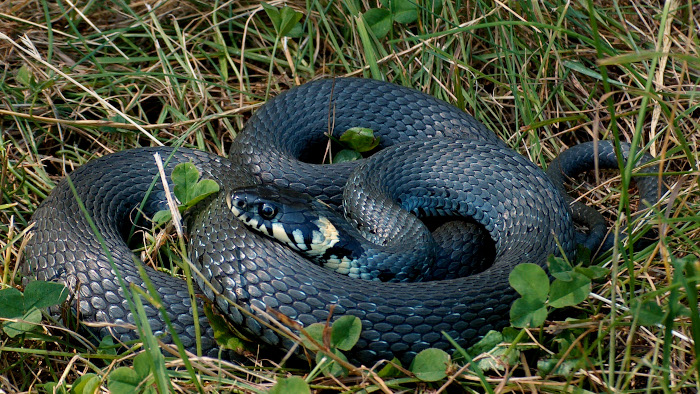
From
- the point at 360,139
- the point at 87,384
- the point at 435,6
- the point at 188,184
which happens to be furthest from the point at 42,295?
the point at 435,6

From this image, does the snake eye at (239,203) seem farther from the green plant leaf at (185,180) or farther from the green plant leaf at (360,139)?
the green plant leaf at (360,139)

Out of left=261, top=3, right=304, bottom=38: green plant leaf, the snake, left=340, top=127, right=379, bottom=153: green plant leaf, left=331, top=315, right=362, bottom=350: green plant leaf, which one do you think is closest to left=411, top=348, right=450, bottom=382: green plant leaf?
the snake

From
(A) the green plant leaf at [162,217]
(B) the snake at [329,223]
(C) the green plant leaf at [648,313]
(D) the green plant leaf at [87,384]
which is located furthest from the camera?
(A) the green plant leaf at [162,217]

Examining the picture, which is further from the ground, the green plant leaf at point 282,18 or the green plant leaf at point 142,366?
the green plant leaf at point 282,18

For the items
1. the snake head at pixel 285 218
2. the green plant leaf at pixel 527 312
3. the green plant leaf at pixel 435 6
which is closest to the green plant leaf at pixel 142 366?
the snake head at pixel 285 218

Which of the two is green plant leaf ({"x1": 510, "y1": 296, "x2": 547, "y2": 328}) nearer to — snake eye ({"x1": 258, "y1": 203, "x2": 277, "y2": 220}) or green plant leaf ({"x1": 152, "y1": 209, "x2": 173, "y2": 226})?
snake eye ({"x1": 258, "y1": 203, "x2": 277, "y2": 220})

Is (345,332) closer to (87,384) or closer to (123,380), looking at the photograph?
(123,380)

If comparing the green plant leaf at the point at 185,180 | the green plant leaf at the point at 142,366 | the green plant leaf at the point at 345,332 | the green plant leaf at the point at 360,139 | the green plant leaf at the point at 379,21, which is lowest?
the green plant leaf at the point at 345,332
